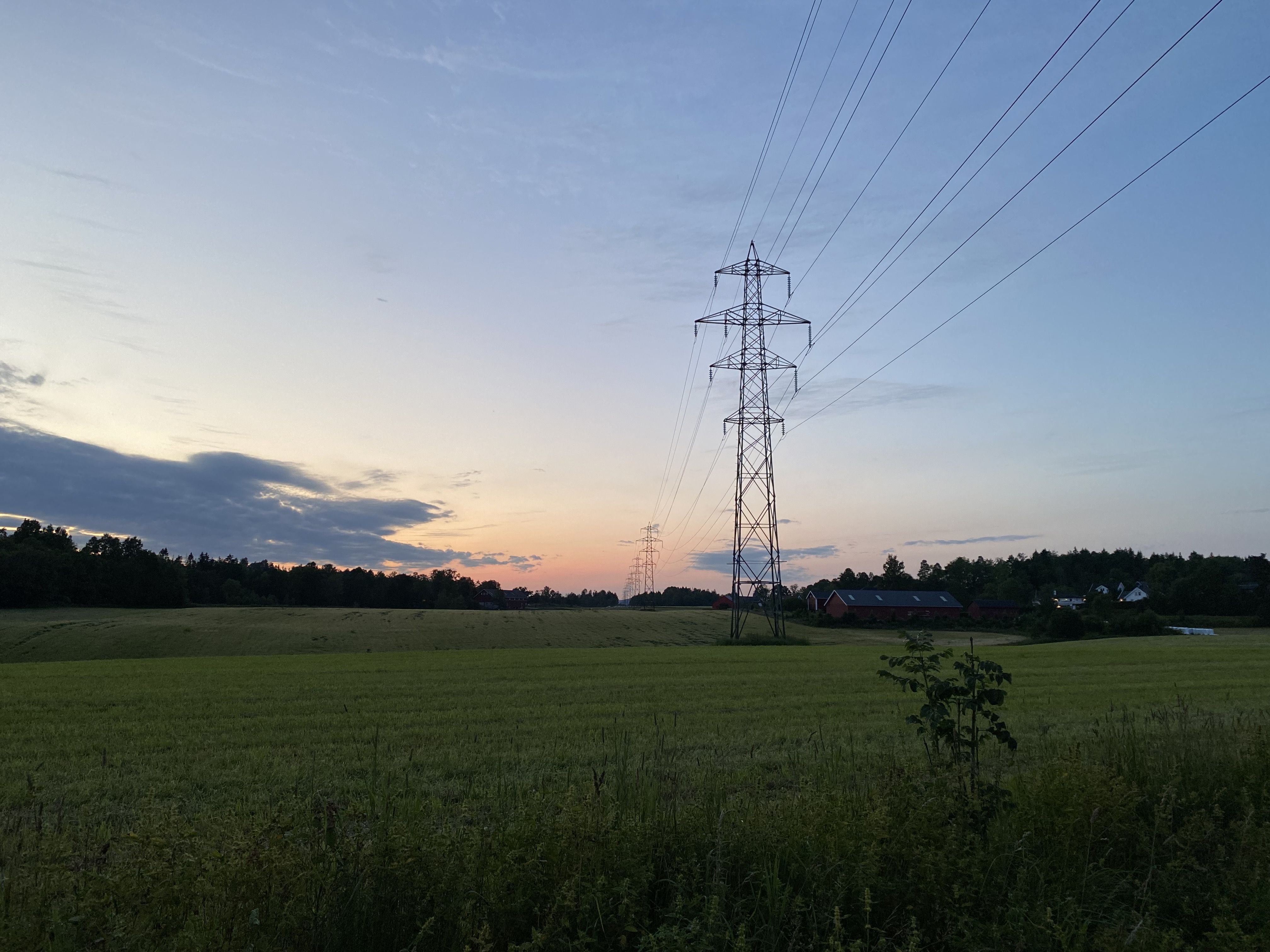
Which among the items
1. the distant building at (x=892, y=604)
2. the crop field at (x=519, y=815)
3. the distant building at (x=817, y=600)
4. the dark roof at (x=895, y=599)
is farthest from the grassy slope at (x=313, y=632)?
the distant building at (x=817, y=600)

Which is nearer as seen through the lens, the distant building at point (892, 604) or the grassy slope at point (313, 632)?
the grassy slope at point (313, 632)

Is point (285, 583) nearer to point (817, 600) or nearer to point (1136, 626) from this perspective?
point (817, 600)

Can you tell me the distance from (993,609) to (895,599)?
31062mm

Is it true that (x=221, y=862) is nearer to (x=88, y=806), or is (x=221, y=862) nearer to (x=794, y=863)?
(x=794, y=863)

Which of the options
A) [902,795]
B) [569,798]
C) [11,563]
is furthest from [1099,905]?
[11,563]

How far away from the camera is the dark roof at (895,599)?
12825cm

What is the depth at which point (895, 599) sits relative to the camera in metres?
131

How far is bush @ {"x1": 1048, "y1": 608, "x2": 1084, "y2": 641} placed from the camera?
9331 cm

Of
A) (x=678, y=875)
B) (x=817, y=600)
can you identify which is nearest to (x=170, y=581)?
(x=817, y=600)

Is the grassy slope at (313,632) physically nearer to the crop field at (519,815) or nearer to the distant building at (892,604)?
the distant building at (892,604)

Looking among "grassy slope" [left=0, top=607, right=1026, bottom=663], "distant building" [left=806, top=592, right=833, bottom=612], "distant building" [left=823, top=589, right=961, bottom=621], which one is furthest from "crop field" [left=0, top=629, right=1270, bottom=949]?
"distant building" [left=806, top=592, right=833, bottom=612]

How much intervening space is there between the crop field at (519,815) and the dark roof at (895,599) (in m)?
109

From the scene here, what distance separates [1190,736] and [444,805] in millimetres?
9606

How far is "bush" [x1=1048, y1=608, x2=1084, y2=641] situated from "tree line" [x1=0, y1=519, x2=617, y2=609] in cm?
12840
